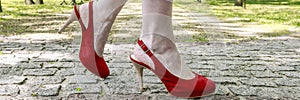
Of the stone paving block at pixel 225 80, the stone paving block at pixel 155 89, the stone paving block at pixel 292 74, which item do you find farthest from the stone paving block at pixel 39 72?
the stone paving block at pixel 292 74

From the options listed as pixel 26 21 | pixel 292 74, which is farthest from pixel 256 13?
pixel 292 74

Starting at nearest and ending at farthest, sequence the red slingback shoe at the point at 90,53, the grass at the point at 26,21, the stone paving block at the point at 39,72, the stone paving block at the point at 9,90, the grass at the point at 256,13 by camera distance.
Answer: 1. the stone paving block at the point at 9,90
2. the red slingback shoe at the point at 90,53
3. the stone paving block at the point at 39,72
4. the grass at the point at 26,21
5. the grass at the point at 256,13

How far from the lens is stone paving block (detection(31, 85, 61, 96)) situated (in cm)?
189

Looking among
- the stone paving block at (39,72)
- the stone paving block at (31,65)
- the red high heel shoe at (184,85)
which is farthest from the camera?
the stone paving block at (31,65)

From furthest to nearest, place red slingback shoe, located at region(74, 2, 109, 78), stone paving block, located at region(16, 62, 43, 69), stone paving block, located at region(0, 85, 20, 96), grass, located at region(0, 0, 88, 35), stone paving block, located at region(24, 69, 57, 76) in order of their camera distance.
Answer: grass, located at region(0, 0, 88, 35) → stone paving block, located at region(16, 62, 43, 69) → stone paving block, located at region(24, 69, 57, 76) → red slingback shoe, located at region(74, 2, 109, 78) → stone paving block, located at region(0, 85, 20, 96)

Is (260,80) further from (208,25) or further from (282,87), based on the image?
(208,25)

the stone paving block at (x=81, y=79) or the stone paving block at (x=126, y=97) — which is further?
the stone paving block at (x=81, y=79)

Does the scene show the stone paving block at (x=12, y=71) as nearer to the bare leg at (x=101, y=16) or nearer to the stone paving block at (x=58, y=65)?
the stone paving block at (x=58, y=65)

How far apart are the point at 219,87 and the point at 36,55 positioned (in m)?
1.64

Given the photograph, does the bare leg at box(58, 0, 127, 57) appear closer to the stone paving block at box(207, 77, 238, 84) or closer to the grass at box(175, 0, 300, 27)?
the stone paving block at box(207, 77, 238, 84)

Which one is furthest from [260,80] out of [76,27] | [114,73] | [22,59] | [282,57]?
[76,27]

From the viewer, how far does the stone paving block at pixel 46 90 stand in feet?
6.21

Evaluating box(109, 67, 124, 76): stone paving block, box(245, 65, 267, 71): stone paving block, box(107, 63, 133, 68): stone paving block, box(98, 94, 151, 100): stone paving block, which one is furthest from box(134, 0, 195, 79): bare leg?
box(245, 65, 267, 71): stone paving block

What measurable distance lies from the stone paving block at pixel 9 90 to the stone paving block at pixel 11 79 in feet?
0.32
